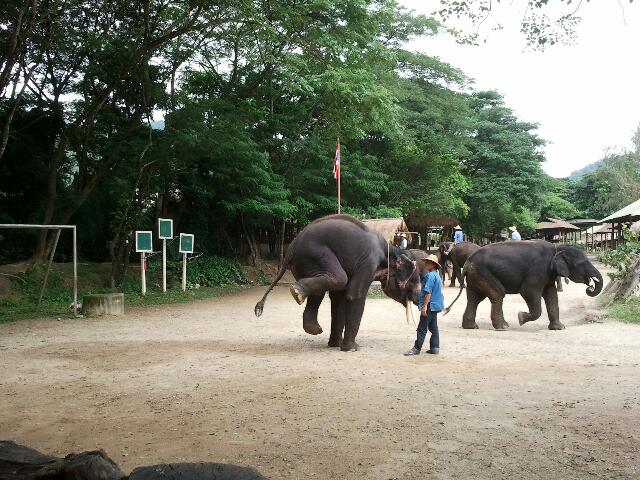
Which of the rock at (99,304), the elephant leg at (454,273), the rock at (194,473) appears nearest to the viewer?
the rock at (194,473)

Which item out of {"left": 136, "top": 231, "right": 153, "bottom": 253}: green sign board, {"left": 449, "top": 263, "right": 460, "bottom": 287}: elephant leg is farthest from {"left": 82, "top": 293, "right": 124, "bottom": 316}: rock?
{"left": 449, "top": 263, "right": 460, "bottom": 287}: elephant leg

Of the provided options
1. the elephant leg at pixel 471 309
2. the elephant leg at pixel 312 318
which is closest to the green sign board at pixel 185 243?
the elephant leg at pixel 471 309

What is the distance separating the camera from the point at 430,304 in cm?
795

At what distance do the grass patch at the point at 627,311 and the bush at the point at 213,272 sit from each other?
12664 millimetres

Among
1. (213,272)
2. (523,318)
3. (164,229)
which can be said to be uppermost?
(164,229)

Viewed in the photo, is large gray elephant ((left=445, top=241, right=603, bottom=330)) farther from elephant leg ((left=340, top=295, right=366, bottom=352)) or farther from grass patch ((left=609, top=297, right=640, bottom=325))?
elephant leg ((left=340, top=295, right=366, bottom=352))

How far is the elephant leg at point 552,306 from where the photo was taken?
10.7 meters

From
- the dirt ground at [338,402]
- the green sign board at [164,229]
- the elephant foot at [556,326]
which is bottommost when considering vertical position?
the dirt ground at [338,402]

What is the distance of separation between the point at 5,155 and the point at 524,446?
1805 cm

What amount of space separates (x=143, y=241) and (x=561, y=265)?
11.0 meters

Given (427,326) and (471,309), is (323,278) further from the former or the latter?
(471,309)

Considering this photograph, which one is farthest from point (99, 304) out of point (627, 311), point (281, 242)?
point (281, 242)

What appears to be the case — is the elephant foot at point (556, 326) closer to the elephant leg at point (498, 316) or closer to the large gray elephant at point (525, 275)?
the large gray elephant at point (525, 275)

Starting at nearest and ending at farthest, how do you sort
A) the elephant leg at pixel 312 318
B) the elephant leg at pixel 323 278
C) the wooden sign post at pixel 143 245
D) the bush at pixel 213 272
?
the elephant leg at pixel 323 278 → the elephant leg at pixel 312 318 → the wooden sign post at pixel 143 245 → the bush at pixel 213 272
